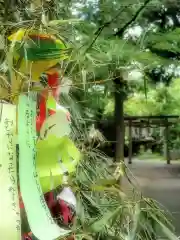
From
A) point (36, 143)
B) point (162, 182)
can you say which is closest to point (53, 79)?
point (36, 143)

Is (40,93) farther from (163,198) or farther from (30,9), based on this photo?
(163,198)

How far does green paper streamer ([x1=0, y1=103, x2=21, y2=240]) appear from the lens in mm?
346

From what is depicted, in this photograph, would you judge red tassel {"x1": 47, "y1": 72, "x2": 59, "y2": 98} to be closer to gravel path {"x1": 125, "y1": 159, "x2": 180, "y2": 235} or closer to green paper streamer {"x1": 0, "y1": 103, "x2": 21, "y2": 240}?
green paper streamer {"x1": 0, "y1": 103, "x2": 21, "y2": 240}

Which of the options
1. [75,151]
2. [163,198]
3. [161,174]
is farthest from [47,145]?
[161,174]

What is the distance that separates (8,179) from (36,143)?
0.12 ft

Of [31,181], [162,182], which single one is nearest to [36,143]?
[31,181]

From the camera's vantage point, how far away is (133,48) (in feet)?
4.41

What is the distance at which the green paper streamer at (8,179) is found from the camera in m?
0.35

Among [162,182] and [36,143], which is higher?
[36,143]

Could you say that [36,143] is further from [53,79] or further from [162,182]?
[162,182]

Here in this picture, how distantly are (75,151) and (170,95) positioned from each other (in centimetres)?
660

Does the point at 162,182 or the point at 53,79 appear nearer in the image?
the point at 53,79

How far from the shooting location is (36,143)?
381 millimetres

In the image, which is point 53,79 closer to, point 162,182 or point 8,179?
point 8,179
